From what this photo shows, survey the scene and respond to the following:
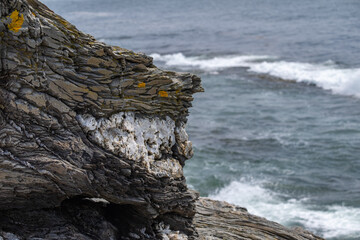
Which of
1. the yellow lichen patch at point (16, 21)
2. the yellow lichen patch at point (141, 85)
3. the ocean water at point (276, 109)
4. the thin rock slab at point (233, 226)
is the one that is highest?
the ocean water at point (276, 109)

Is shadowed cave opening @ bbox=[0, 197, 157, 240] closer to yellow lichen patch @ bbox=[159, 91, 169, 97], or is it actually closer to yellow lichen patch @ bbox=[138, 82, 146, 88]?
yellow lichen patch @ bbox=[159, 91, 169, 97]

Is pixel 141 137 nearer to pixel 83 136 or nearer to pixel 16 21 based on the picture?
pixel 83 136

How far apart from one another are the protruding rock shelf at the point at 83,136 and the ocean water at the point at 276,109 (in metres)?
14.1

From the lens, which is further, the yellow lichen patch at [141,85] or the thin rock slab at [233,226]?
the thin rock slab at [233,226]

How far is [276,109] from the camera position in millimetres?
42219

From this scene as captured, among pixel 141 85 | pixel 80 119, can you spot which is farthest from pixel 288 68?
pixel 80 119

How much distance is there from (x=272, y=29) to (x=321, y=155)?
5522 centimetres

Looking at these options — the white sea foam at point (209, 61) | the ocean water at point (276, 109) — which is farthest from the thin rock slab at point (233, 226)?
the white sea foam at point (209, 61)

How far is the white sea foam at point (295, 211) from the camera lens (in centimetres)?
2300

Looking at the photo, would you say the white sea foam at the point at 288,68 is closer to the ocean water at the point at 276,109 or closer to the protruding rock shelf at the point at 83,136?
the ocean water at the point at 276,109

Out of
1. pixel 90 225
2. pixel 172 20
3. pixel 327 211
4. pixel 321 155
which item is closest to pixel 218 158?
pixel 321 155

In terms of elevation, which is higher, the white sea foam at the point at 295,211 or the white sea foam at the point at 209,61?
the white sea foam at the point at 209,61

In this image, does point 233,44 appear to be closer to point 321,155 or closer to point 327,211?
point 321,155

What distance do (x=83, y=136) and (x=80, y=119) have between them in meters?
0.37
